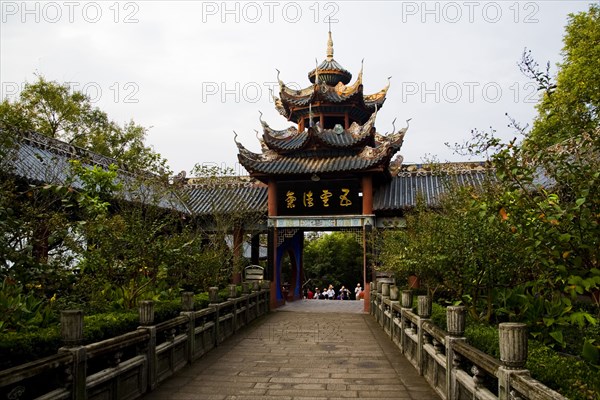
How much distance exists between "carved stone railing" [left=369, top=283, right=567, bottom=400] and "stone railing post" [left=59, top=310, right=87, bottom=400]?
3.40 m

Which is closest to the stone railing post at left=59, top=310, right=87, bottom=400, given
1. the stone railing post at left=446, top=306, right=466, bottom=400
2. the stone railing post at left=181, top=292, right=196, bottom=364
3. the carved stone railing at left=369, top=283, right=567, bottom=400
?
the stone railing post at left=181, top=292, right=196, bottom=364

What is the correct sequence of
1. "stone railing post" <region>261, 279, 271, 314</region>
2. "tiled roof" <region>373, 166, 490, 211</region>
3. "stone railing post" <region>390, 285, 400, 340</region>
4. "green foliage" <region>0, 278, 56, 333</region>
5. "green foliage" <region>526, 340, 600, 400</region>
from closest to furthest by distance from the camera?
1. "green foliage" <region>526, 340, 600, 400</region>
2. "green foliage" <region>0, 278, 56, 333</region>
3. "stone railing post" <region>390, 285, 400, 340</region>
4. "stone railing post" <region>261, 279, 271, 314</region>
5. "tiled roof" <region>373, 166, 490, 211</region>

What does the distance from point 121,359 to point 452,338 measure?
3.71 m

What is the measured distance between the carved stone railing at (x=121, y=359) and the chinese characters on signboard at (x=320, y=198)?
768cm

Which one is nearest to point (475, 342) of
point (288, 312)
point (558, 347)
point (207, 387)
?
point (558, 347)

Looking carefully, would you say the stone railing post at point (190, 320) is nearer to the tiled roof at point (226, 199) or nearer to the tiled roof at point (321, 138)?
the tiled roof at point (226, 199)

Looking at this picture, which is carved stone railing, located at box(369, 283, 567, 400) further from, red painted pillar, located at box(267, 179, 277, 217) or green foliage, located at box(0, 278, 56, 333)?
red painted pillar, located at box(267, 179, 277, 217)

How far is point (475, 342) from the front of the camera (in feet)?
16.6

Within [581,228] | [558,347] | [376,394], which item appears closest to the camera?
[581,228]

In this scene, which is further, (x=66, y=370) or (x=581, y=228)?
(x=66, y=370)

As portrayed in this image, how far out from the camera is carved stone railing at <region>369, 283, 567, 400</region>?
11.6 ft

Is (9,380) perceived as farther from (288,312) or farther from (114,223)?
(288,312)

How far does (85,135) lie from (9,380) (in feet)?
75.0

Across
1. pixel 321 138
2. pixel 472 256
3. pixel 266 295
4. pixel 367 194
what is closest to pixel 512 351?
pixel 472 256
